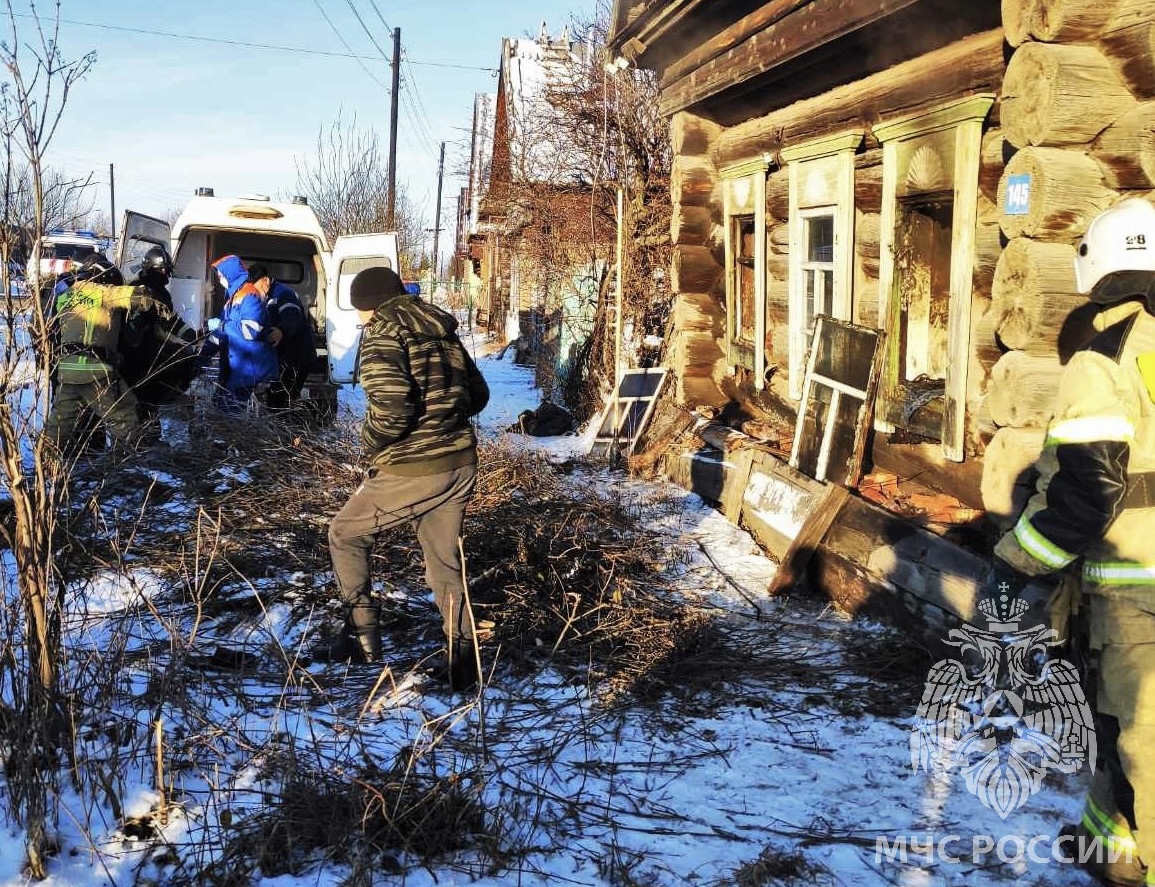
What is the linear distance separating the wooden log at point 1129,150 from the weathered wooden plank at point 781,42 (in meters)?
1.63

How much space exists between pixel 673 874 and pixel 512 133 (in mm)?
15987

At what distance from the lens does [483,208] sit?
2314cm

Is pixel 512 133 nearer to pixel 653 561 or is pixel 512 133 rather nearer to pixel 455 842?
pixel 653 561

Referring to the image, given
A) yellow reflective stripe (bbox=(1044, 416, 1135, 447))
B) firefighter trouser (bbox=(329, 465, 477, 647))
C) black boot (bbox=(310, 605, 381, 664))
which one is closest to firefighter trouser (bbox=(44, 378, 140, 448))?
black boot (bbox=(310, 605, 381, 664))

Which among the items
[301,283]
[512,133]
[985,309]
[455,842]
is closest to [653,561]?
[985,309]

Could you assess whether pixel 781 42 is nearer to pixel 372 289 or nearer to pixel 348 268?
pixel 372 289

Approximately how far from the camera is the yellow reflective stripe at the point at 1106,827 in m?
2.90

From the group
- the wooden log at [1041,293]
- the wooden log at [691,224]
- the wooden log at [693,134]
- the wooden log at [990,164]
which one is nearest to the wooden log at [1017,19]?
the wooden log at [990,164]

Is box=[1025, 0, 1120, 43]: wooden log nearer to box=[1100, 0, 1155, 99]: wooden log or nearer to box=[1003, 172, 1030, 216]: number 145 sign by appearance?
box=[1100, 0, 1155, 99]: wooden log

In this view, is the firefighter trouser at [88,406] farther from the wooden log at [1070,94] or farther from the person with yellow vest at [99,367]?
the wooden log at [1070,94]

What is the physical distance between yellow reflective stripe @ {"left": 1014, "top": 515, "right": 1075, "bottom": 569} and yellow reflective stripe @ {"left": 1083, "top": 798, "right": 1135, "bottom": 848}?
0.82 m

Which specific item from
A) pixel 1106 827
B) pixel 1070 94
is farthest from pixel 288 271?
pixel 1106 827

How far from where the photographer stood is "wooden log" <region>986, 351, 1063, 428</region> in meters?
4.34

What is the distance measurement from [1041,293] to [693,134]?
5946 mm
